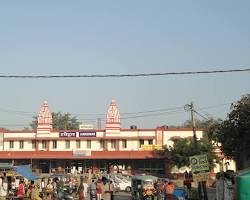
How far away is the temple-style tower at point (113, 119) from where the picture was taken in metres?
69.1

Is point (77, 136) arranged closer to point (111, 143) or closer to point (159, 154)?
point (111, 143)

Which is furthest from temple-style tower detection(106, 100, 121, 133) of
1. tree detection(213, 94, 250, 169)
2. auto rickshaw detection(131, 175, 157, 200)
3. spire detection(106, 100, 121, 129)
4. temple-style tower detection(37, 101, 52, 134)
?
auto rickshaw detection(131, 175, 157, 200)

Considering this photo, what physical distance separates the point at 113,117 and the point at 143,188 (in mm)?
42118

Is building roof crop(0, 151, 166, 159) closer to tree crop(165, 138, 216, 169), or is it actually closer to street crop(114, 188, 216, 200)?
tree crop(165, 138, 216, 169)

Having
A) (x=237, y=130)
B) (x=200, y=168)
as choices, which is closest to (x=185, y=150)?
(x=237, y=130)

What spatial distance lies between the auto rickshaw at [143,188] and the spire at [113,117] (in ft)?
129

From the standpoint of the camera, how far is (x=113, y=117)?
229 ft

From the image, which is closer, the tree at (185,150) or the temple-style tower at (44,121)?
the tree at (185,150)

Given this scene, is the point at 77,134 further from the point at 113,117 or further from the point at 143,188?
the point at 143,188

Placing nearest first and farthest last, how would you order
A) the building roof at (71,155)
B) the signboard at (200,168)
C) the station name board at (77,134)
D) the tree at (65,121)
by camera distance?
the signboard at (200,168) → the building roof at (71,155) → the station name board at (77,134) → the tree at (65,121)

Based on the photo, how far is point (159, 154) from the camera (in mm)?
66000

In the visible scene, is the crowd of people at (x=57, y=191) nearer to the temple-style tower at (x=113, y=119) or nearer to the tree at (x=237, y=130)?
the tree at (x=237, y=130)

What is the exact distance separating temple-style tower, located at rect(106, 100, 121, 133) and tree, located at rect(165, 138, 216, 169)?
30.8ft

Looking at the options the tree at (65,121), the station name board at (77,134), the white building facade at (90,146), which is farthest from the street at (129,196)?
the tree at (65,121)
